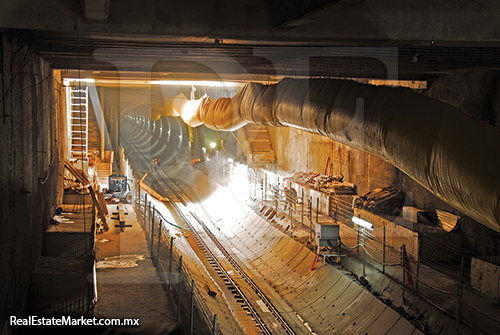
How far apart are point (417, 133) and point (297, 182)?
12.4m

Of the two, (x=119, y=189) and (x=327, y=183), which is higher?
(x=327, y=183)

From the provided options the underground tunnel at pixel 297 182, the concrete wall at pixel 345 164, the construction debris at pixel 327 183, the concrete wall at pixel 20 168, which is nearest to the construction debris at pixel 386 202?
the underground tunnel at pixel 297 182

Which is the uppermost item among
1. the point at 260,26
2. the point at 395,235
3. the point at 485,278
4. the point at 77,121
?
the point at 260,26

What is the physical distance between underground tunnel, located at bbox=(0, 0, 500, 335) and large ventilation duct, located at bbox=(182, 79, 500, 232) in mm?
17

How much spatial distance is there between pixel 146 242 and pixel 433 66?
7999mm

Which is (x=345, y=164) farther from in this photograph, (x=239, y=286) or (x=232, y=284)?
(x=232, y=284)

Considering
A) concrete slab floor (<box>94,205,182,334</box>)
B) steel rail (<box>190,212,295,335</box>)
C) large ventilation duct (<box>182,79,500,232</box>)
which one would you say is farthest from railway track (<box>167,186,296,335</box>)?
large ventilation duct (<box>182,79,500,232</box>)

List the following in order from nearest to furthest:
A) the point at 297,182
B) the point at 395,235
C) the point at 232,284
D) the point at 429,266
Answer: the point at 429,266 < the point at 395,235 < the point at 232,284 < the point at 297,182

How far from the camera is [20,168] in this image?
268 inches

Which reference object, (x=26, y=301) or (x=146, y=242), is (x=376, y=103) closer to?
(x=26, y=301)

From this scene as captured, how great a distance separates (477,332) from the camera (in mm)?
6297

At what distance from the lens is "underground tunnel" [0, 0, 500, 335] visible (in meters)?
5.04

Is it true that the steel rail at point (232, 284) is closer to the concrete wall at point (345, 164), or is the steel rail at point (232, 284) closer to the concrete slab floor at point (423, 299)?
the concrete slab floor at point (423, 299)

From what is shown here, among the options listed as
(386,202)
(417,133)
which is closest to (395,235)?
(386,202)
